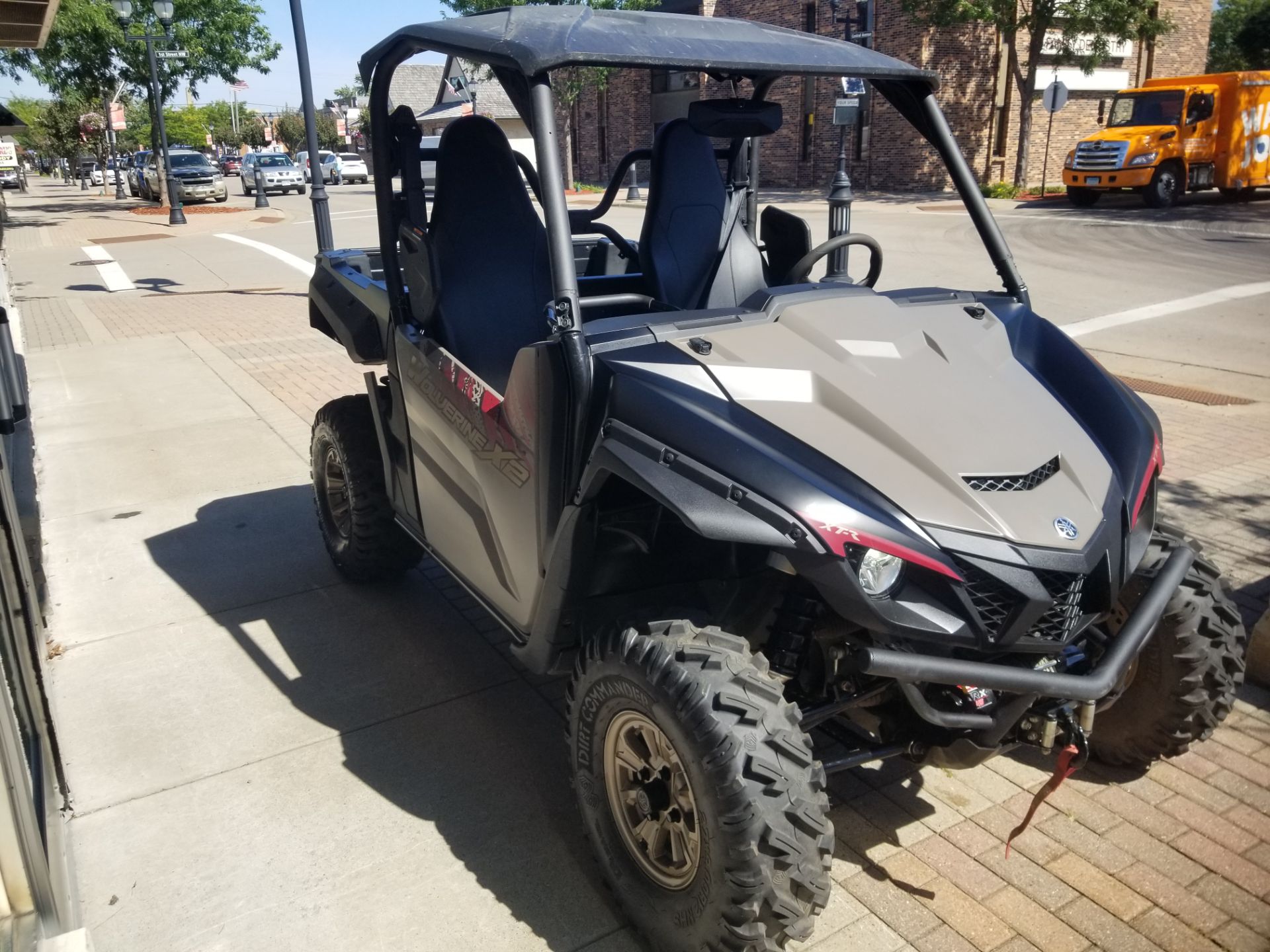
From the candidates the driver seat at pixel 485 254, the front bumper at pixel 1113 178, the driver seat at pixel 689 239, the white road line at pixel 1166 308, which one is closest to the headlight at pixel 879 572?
the driver seat at pixel 689 239

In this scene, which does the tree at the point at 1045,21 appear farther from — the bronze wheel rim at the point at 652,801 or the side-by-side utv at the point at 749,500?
the bronze wheel rim at the point at 652,801

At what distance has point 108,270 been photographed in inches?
674

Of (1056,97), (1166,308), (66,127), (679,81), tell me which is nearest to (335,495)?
(679,81)

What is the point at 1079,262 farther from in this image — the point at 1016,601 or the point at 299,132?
the point at 299,132

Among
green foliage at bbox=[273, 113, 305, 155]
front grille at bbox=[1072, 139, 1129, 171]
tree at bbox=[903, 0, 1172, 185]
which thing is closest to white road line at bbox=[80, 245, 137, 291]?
front grille at bbox=[1072, 139, 1129, 171]

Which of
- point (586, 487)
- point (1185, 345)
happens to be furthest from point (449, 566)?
point (1185, 345)

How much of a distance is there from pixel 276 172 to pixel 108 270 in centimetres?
2098

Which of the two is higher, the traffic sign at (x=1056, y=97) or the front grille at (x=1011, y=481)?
the traffic sign at (x=1056, y=97)

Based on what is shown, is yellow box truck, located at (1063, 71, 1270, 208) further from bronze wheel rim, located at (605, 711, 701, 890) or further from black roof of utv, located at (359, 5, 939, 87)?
bronze wheel rim, located at (605, 711, 701, 890)

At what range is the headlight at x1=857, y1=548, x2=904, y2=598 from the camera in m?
2.24

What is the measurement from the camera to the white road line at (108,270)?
1523 cm

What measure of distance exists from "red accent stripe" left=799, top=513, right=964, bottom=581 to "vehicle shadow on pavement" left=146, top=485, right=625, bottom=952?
1.25 meters

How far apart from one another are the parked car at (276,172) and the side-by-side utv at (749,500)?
3569 cm

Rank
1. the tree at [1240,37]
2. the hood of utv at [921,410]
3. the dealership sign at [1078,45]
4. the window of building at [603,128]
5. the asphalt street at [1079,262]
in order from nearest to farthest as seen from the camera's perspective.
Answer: the hood of utv at [921,410] < the asphalt street at [1079,262] < the dealership sign at [1078,45] < the tree at [1240,37] < the window of building at [603,128]
